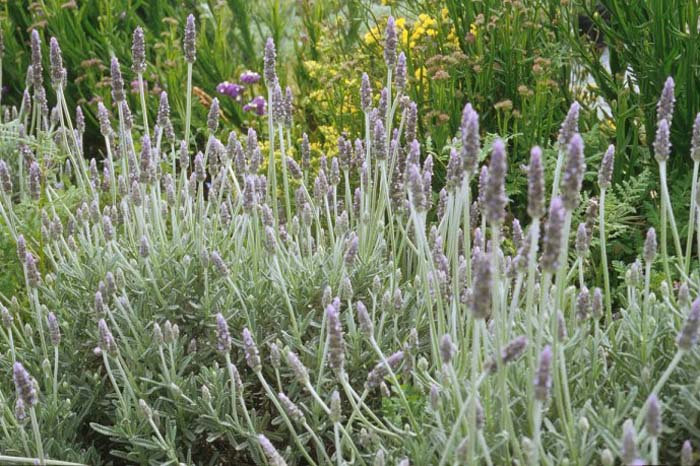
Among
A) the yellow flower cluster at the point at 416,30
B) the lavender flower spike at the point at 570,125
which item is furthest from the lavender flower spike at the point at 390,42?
the yellow flower cluster at the point at 416,30

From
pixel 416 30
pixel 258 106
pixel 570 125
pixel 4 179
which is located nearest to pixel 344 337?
pixel 570 125

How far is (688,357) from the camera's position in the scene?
1787 millimetres

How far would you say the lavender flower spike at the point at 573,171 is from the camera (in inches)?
52.7

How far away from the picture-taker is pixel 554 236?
1354mm

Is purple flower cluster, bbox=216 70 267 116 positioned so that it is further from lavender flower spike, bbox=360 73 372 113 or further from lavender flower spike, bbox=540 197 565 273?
lavender flower spike, bbox=540 197 565 273

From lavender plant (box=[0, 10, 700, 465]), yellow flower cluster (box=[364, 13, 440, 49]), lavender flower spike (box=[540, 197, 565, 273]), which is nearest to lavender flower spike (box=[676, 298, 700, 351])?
lavender plant (box=[0, 10, 700, 465])

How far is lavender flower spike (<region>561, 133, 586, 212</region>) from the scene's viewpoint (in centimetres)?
134

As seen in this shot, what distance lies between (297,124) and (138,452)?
9.15 feet

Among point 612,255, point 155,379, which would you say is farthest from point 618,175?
point 155,379

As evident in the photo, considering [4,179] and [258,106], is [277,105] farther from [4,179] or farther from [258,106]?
[258,106]

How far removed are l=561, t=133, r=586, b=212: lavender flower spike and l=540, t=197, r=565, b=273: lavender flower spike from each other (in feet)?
0.13

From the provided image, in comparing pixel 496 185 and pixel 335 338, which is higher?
pixel 496 185

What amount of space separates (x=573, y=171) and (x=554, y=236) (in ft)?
0.33

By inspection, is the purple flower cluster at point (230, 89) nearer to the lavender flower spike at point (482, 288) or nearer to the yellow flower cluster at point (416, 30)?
the yellow flower cluster at point (416, 30)
